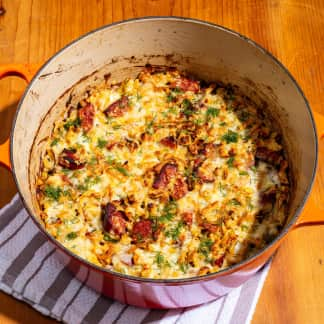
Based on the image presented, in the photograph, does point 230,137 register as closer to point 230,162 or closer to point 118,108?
point 230,162

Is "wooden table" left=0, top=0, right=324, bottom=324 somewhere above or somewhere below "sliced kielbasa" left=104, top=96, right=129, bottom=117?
above

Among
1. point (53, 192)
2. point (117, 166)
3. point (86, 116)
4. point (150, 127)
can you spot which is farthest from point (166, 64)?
point (53, 192)

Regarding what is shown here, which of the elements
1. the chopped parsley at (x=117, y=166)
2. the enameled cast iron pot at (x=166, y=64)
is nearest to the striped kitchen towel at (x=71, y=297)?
the enameled cast iron pot at (x=166, y=64)

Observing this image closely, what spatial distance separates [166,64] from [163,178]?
0.67m

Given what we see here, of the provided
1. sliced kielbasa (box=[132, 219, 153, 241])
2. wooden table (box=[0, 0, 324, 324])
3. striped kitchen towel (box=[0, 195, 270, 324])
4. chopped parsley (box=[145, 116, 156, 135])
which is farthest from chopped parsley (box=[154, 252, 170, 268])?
wooden table (box=[0, 0, 324, 324])

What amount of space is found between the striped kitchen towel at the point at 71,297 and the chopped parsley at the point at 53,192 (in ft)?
0.69

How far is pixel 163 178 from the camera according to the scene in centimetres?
247

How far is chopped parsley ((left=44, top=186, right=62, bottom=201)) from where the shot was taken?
8.09 feet

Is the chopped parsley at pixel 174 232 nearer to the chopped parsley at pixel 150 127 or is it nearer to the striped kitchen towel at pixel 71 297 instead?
the striped kitchen towel at pixel 71 297

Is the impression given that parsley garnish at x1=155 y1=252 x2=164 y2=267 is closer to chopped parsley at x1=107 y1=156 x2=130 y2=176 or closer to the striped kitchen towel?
the striped kitchen towel

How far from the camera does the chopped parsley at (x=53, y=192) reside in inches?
97.0

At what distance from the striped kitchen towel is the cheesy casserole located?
209 millimetres

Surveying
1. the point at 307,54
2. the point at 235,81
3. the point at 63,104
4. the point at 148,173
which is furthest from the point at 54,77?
the point at 307,54

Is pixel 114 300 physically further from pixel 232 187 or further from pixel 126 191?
pixel 232 187
